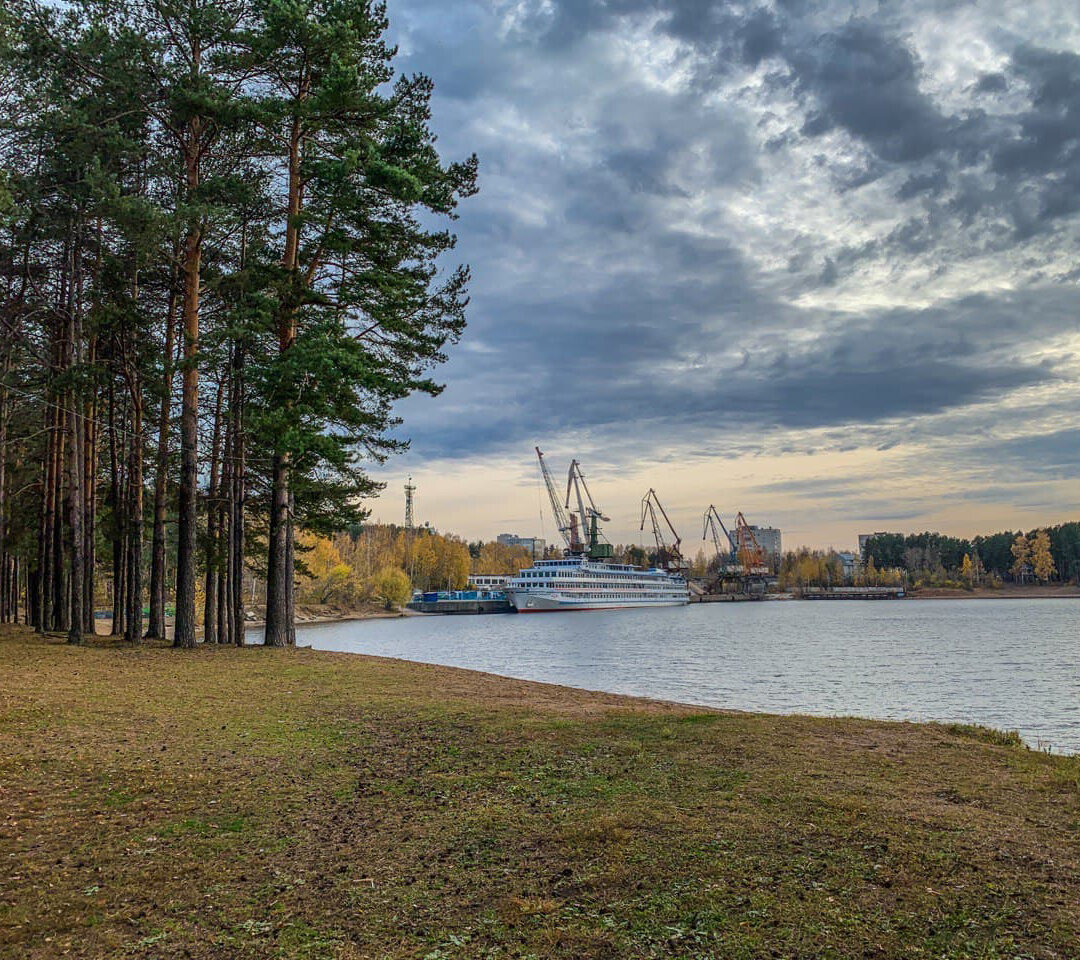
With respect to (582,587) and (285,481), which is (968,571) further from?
(285,481)

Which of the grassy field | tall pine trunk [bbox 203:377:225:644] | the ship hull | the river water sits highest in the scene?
tall pine trunk [bbox 203:377:225:644]

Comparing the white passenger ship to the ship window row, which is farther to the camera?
the ship window row

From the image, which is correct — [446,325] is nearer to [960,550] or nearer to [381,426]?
[381,426]

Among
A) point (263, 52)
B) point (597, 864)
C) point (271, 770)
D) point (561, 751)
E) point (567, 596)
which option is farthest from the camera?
point (567, 596)

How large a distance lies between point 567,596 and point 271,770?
92575mm

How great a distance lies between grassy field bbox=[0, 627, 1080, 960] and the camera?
3523 mm

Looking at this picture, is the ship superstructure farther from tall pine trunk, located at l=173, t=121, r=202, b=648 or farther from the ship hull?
tall pine trunk, located at l=173, t=121, r=202, b=648

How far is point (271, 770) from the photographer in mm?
6422

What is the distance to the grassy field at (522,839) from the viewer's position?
11.6ft

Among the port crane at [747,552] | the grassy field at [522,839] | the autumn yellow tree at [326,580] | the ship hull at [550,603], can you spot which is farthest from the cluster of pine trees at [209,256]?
the port crane at [747,552]

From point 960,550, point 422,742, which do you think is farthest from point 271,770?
point 960,550

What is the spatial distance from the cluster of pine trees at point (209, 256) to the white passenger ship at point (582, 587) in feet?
259

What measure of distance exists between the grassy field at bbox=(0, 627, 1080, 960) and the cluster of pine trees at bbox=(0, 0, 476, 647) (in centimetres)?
848

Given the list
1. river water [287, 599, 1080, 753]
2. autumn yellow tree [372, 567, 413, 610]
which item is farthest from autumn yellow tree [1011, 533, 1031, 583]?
autumn yellow tree [372, 567, 413, 610]
